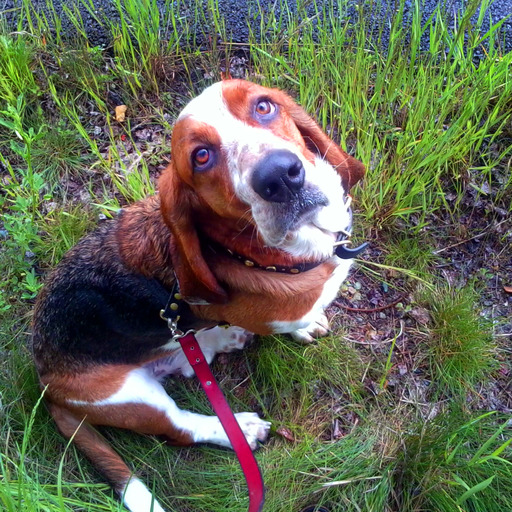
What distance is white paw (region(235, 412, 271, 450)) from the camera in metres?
2.96

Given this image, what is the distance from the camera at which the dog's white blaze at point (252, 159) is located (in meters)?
1.88

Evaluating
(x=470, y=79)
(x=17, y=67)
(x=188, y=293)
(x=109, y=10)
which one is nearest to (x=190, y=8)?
(x=109, y=10)

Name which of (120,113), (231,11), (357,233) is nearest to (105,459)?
(357,233)

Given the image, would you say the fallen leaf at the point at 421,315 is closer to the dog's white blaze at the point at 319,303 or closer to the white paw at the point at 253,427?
the dog's white blaze at the point at 319,303

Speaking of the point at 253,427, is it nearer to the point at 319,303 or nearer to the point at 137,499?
the point at 137,499

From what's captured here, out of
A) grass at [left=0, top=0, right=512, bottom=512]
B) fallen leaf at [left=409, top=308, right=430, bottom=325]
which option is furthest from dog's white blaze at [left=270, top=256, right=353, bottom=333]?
fallen leaf at [left=409, top=308, right=430, bottom=325]

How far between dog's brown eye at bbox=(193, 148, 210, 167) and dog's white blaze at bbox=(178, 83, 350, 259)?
90 mm

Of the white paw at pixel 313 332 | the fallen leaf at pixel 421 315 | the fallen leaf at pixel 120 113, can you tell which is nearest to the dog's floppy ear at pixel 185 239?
the white paw at pixel 313 332

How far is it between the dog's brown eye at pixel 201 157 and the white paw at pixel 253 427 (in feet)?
5.75

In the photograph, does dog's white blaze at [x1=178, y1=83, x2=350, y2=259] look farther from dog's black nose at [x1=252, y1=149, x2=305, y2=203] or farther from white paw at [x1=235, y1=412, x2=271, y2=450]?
white paw at [x1=235, y1=412, x2=271, y2=450]

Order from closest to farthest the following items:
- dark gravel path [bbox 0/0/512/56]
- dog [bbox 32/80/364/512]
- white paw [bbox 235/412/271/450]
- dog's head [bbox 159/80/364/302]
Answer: dog's head [bbox 159/80/364/302] < dog [bbox 32/80/364/512] < white paw [bbox 235/412/271/450] < dark gravel path [bbox 0/0/512/56]

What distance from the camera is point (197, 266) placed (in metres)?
2.13

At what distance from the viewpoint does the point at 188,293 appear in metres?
2.25

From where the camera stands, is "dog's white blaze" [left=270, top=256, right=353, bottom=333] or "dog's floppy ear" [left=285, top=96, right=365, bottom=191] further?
"dog's white blaze" [left=270, top=256, right=353, bottom=333]
